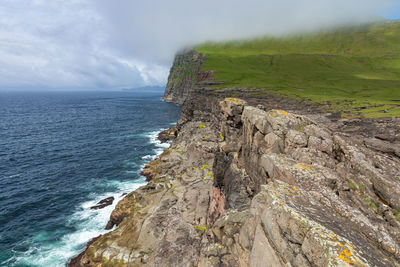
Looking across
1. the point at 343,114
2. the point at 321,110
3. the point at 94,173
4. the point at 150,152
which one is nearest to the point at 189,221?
the point at 94,173

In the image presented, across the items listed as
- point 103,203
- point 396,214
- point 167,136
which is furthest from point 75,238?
point 167,136

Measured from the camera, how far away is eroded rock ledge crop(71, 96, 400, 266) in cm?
985

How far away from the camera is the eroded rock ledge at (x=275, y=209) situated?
985 cm

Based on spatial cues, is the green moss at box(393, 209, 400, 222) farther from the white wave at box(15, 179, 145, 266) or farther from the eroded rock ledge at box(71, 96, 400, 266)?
the white wave at box(15, 179, 145, 266)

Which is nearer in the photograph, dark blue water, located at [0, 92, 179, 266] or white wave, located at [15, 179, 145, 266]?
white wave, located at [15, 179, 145, 266]

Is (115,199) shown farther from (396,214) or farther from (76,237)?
(396,214)

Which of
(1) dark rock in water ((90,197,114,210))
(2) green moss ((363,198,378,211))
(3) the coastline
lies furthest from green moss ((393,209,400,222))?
(1) dark rock in water ((90,197,114,210))

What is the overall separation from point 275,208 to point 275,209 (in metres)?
0.06

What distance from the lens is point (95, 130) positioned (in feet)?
359

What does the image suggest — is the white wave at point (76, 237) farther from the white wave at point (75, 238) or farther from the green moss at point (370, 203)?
the green moss at point (370, 203)

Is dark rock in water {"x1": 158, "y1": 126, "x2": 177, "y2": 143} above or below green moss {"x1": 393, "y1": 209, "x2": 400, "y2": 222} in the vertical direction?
below

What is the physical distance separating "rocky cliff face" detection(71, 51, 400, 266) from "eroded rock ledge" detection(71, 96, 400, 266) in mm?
65

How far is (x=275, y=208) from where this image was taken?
11188mm

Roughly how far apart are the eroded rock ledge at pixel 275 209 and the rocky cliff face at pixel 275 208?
0.21 feet
